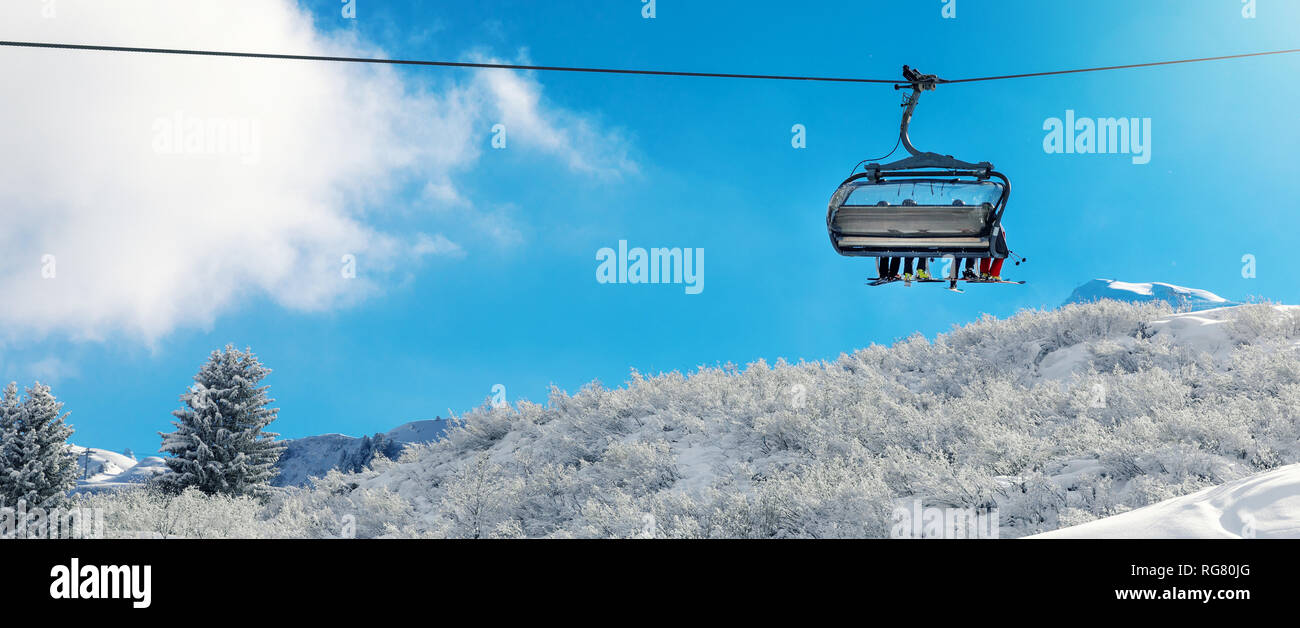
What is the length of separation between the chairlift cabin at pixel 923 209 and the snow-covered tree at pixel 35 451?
2710cm

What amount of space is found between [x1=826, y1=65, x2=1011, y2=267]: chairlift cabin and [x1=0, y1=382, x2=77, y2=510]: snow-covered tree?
27.1 meters

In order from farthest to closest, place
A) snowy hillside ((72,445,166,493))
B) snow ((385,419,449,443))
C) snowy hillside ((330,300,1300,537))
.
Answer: snowy hillside ((72,445,166,493)), snow ((385,419,449,443)), snowy hillside ((330,300,1300,537))

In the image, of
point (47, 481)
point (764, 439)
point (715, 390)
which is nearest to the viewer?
point (764, 439)

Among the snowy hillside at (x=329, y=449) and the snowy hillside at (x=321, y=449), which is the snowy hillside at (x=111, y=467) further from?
the snowy hillside at (x=321, y=449)

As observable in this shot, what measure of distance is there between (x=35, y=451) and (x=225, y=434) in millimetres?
5961

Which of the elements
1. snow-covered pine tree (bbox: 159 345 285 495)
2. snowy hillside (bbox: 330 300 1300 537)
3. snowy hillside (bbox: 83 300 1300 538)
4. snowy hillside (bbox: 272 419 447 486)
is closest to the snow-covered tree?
snow-covered pine tree (bbox: 159 345 285 495)

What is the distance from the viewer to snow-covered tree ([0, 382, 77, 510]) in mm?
24656

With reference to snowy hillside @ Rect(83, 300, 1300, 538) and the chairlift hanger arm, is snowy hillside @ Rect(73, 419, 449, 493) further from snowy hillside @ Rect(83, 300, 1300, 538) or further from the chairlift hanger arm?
the chairlift hanger arm

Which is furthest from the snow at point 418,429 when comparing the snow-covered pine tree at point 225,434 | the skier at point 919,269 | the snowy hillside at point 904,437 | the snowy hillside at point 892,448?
the skier at point 919,269

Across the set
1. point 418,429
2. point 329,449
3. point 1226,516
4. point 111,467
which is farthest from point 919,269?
point 111,467
